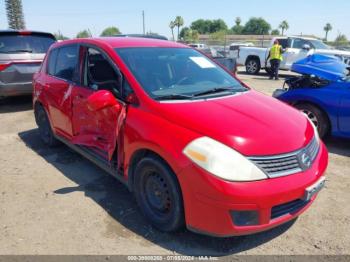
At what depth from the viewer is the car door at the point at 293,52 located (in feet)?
51.0

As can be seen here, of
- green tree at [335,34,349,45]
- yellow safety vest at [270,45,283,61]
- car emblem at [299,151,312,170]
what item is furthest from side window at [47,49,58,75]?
green tree at [335,34,349,45]

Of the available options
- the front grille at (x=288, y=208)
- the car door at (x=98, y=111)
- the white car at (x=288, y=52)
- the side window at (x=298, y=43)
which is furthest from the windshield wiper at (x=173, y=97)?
the side window at (x=298, y=43)

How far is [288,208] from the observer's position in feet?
9.18

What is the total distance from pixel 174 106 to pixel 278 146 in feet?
3.17

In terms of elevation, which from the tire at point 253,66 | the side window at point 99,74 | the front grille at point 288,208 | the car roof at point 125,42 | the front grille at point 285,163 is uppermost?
the car roof at point 125,42

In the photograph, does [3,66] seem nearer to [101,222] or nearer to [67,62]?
[67,62]

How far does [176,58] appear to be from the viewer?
3.98 metres

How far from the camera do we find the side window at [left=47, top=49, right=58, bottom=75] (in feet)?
16.7

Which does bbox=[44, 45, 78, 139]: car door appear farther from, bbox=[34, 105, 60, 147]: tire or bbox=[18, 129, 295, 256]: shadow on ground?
bbox=[18, 129, 295, 256]: shadow on ground

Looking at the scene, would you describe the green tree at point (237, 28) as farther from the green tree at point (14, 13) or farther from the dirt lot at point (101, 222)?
the dirt lot at point (101, 222)

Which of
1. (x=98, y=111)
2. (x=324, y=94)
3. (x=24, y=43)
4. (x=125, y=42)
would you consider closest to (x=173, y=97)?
(x=98, y=111)

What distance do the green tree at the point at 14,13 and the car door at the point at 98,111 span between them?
187 feet

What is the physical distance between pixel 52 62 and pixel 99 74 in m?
1.46

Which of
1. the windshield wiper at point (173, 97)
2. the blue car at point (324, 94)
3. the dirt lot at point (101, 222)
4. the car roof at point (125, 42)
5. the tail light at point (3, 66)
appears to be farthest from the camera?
the tail light at point (3, 66)
